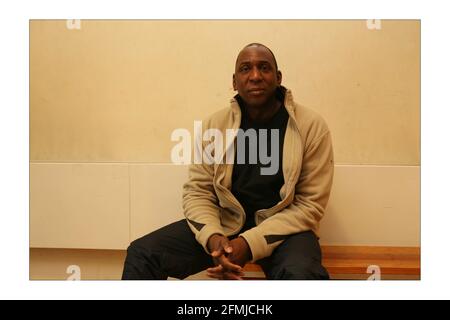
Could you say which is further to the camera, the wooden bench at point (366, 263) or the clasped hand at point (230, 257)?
the wooden bench at point (366, 263)

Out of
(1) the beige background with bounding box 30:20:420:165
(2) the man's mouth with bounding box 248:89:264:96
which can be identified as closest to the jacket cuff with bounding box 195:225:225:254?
(1) the beige background with bounding box 30:20:420:165

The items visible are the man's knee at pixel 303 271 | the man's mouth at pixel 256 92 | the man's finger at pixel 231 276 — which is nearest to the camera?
the man's knee at pixel 303 271

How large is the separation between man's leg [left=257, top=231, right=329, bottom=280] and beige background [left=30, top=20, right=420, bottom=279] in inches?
11.6

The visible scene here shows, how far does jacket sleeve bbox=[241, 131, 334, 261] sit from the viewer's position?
4.41 feet

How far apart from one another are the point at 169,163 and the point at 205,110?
0.81 feet

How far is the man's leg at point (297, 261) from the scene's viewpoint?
4.08 ft

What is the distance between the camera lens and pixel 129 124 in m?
1.63

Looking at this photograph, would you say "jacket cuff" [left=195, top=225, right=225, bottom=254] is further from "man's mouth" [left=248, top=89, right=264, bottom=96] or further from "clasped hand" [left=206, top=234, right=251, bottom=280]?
"man's mouth" [left=248, top=89, right=264, bottom=96]

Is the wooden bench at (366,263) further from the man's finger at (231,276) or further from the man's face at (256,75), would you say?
the man's face at (256,75)

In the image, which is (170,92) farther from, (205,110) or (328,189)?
(328,189)

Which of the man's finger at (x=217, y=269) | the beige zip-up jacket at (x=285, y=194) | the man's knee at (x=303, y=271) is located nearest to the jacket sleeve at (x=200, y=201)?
the beige zip-up jacket at (x=285, y=194)

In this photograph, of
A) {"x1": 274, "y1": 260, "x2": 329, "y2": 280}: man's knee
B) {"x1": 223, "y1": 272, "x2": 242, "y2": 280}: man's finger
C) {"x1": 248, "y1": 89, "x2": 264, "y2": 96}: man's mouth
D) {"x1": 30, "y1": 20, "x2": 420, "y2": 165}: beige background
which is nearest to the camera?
{"x1": 274, "y1": 260, "x2": 329, "y2": 280}: man's knee

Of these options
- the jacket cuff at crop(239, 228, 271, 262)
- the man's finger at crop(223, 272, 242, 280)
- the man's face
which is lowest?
the man's finger at crop(223, 272, 242, 280)

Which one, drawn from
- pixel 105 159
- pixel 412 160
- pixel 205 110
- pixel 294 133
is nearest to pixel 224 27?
pixel 205 110
